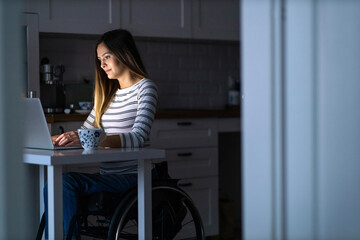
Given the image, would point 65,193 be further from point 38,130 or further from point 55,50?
point 55,50

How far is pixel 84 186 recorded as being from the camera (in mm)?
2439

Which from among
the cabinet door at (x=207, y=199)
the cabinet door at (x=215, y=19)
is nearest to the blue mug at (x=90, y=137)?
the cabinet door at (x=207, y=199)

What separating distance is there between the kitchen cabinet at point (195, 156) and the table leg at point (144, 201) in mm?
1699

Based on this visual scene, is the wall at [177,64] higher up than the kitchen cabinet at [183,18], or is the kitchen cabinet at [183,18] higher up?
the kitchen cabinet at [183,18]

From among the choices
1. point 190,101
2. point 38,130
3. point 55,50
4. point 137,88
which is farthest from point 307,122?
point 190,101

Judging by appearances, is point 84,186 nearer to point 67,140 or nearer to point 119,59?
point 67,140

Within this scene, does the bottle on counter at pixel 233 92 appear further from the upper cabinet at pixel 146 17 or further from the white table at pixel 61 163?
the white table at pixel 61 163

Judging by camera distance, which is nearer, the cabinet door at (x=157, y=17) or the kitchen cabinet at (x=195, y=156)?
the kitchen cabinet at (x=195, y=156)

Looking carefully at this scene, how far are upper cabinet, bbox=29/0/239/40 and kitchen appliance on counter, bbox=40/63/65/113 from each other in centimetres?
26

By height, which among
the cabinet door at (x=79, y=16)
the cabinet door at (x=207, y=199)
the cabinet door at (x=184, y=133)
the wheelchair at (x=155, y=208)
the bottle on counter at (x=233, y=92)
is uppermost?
the cabinet door at (x=79, y=16)

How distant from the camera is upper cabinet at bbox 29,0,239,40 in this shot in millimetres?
3945

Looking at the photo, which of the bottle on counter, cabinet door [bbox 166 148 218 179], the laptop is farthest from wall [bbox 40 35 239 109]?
the laptop

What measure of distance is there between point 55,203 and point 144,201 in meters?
0.37

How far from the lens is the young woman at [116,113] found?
95.4 inches
